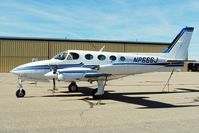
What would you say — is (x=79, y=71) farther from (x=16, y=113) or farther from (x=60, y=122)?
(x=60, y=122)

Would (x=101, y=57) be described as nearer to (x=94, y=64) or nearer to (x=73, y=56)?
(x=94, y=64)

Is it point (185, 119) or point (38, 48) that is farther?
point (38, 48)

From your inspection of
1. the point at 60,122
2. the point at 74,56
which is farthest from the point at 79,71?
the point at 60,122

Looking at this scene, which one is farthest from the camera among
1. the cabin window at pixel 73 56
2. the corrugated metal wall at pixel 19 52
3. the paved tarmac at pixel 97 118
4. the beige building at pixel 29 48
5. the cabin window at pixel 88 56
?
the beige building at pixel 29 48

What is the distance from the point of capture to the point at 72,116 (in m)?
11.9

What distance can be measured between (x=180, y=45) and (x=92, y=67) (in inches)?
263

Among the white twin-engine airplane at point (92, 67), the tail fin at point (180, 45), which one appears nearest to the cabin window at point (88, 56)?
the white twin-engine airplane at point (92, 67)

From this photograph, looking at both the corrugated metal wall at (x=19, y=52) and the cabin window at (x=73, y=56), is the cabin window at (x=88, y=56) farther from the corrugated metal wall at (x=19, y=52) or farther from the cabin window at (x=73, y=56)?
the corrugated metal wall at (x=19, y=52)

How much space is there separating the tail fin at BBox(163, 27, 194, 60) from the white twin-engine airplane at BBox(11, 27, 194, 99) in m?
0.43

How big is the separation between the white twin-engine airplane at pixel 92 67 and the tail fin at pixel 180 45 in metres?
0.43

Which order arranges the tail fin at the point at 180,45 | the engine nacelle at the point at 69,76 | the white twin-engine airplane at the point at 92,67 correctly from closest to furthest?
the engine nacelle at the point at 69,76, the white twin-engine airplane at the point at 92,67, the tail fin at the point at 180,45

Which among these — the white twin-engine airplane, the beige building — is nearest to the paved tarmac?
the white twin-engine airplane

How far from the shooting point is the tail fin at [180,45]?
22078 mm

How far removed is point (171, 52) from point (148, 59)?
7.89ft
